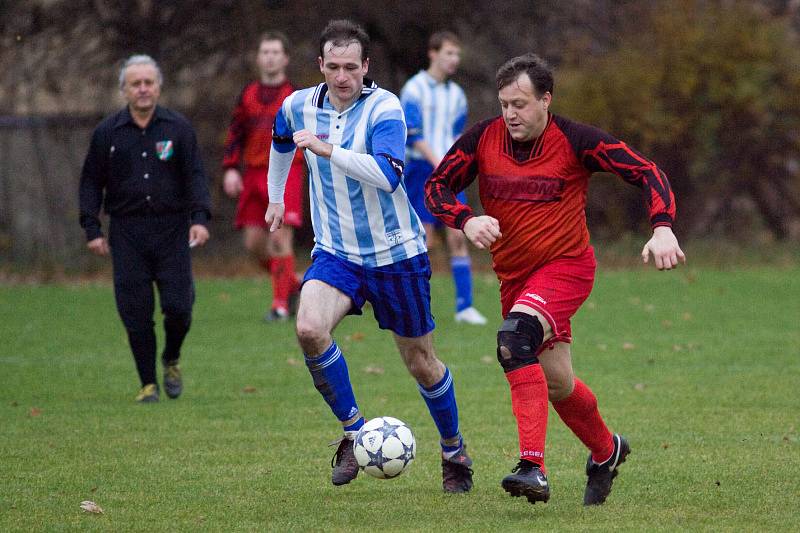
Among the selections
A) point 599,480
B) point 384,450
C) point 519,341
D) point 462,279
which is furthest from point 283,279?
point 519,341

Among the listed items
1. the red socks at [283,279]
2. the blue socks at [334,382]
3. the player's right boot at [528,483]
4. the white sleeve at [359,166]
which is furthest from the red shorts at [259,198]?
the player's right boot at [528,483]

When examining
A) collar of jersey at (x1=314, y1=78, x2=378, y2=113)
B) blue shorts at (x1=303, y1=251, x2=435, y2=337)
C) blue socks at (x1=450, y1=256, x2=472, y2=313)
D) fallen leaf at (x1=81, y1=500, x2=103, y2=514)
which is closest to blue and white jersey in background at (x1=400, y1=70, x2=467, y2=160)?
blue socks at (x1=450, y1=256, x2=472, y2=313)

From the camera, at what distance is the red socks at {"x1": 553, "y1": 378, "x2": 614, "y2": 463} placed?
19.1 ft

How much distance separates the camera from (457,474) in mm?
6113

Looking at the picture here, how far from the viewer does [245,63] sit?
19.1 metres

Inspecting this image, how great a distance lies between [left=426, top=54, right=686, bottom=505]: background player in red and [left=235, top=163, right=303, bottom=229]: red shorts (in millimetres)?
6560

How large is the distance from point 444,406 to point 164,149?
320cm

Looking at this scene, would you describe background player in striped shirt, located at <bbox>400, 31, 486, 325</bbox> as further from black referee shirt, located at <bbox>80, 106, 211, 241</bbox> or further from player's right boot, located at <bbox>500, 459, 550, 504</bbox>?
player's right boot, located at <bbox>500, 459, 550, 504</bbox>

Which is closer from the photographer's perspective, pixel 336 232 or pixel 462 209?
pixel 462 209

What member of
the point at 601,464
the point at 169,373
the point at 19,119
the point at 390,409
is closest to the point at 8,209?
the point at 19,119

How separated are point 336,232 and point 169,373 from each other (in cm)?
302

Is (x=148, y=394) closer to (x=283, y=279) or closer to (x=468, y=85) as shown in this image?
(x=283, y=279)

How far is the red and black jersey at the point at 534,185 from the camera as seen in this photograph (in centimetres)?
574

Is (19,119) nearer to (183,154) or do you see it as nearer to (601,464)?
(183,154)
